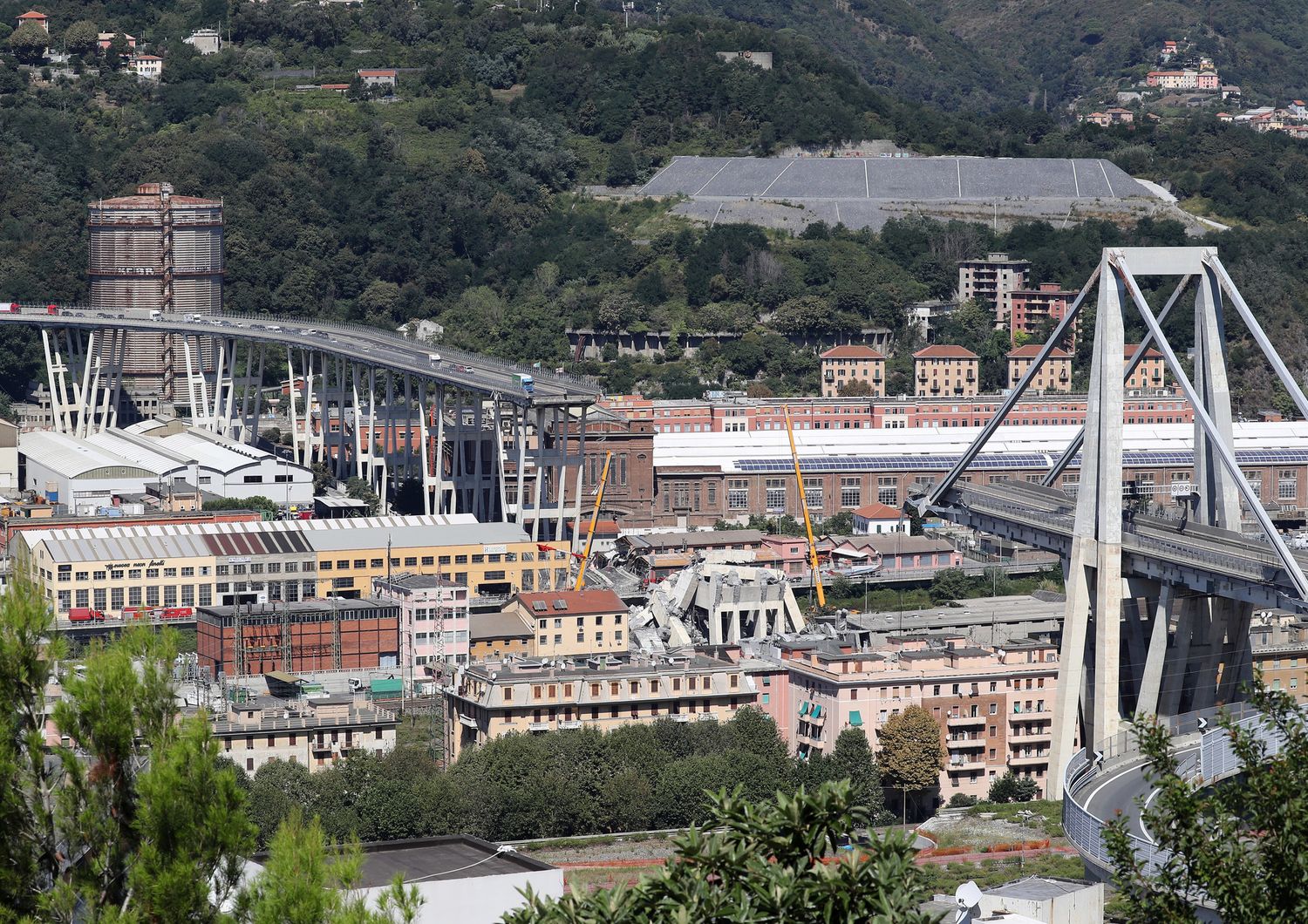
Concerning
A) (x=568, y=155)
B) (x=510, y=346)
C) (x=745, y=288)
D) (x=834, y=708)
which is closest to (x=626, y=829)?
(x=834, y=708)

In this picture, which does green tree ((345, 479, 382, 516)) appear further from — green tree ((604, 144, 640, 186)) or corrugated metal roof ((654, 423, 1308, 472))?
green tree ((604, 144, 640, 186))

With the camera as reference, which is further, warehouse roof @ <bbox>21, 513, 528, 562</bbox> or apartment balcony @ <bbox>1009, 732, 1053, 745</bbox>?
warehouse roof @ <bbox>21, 513, 528, 562</bbox>

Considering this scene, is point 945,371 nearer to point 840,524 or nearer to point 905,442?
point 905,442

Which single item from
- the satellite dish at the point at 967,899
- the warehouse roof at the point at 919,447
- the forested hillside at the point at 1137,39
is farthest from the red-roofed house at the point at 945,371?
the forested hillside at the point at 1137,39

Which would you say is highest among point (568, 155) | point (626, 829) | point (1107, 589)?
point (568, 155)

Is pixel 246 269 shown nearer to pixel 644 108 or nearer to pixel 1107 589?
pixel 644 108

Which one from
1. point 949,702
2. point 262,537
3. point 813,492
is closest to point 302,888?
point 949,702

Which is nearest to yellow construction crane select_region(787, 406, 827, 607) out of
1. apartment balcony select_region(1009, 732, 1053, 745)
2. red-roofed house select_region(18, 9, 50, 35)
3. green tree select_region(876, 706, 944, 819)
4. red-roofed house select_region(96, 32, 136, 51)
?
apartment balcony select_region(1009, 732, 1053, 745)
